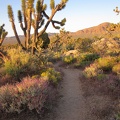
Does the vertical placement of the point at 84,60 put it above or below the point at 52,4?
below

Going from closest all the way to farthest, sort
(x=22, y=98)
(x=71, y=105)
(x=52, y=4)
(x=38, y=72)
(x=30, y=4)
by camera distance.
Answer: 1. (x=22, y=98)
2. (x=71, y=105)
3. (x=38, y=72)
4. (x=30, y=4)
5. (x=52, y=4)

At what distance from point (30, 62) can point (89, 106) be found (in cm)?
569

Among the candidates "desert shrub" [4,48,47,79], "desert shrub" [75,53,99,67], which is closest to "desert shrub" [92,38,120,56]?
"desert shrub" [75,53,99,67]

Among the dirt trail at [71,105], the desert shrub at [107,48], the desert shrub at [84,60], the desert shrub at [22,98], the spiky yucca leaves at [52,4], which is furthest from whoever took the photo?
the desert shrub at [107,48]

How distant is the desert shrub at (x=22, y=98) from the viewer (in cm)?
702

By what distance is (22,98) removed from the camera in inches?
280

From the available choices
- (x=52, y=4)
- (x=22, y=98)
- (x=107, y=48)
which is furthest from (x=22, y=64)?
(x=107, y=48)

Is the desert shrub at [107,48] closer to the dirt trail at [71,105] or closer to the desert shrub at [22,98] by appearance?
the dirt trail at [71,105]

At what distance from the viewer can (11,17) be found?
754 inches

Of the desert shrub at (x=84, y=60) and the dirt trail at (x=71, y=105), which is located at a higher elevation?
the desert shrub at (x=84, y=60)

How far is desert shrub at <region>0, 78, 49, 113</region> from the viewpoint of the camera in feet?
23.0

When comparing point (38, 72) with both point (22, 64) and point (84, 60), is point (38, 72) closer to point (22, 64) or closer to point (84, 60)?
point (22, 64)

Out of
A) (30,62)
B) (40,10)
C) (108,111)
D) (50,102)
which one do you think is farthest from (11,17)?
(108,111)

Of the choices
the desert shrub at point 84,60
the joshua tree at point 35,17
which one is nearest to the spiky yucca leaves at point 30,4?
the joshua tree at point 35,17
